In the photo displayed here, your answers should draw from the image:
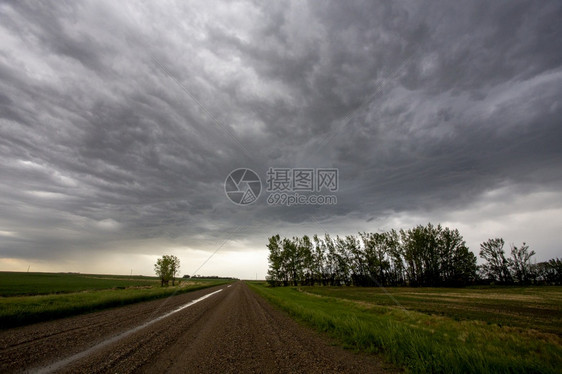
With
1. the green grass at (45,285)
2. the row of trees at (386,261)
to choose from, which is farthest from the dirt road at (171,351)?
the row of trees at (386,261)

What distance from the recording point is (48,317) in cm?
1281

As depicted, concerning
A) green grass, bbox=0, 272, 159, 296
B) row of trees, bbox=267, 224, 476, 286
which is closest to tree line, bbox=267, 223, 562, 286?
row of trees, bbox=267, 224, 476, 286

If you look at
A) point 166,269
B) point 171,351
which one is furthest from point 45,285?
point 171,351

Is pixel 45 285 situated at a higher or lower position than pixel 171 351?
lower

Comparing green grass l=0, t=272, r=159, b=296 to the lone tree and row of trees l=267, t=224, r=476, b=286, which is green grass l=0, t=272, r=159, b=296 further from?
row of trees l=267, t=224, r=476, b=286

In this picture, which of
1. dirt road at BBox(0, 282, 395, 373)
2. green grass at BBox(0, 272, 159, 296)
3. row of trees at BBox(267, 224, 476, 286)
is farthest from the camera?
row of trees at BBox(267, 224, 476, 286)

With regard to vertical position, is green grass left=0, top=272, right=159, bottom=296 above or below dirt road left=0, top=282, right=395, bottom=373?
below

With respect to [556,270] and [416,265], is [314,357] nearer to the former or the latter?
[416,265]

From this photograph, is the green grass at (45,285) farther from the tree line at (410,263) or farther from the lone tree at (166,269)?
the tree line at (410,263)

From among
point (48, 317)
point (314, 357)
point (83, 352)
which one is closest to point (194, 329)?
point (83, 352)

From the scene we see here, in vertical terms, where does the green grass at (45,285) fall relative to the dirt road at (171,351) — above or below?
below

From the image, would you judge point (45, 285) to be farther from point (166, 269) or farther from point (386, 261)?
point (386, 261)

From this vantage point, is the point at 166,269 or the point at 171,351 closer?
the point at 171,351

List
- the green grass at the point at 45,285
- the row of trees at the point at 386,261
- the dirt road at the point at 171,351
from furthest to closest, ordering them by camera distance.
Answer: the row of trees at the point at 386,261, the green grass at the point at 45,285, the dirt road at the point at 171,351
